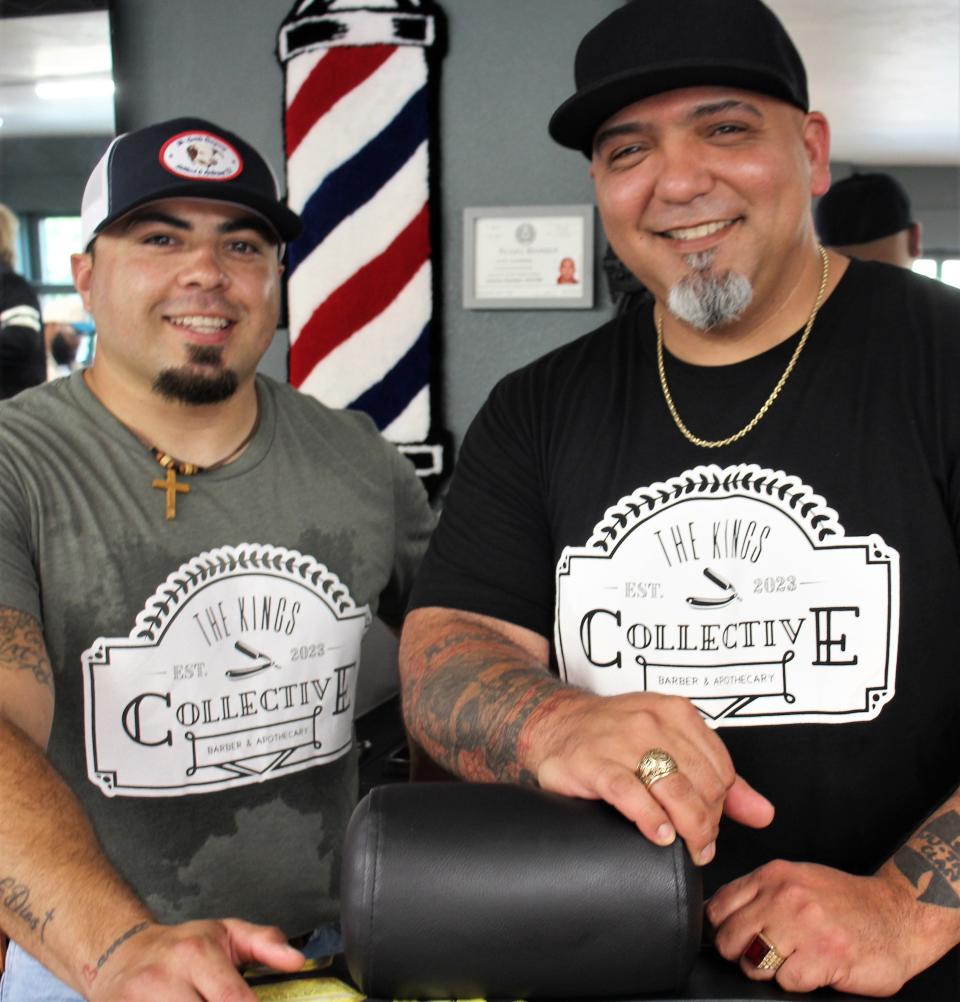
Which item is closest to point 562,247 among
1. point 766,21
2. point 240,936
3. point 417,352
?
point 417,352

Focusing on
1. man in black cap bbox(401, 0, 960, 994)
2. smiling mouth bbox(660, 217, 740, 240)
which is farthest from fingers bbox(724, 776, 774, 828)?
smiling mouth bbox(660, 217, 740, 240)

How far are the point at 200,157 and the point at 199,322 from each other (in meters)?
0.25

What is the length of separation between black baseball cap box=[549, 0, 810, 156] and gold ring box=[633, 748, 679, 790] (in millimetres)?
853

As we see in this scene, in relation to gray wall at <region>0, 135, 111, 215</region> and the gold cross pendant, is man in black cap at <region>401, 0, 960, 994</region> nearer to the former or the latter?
the gold cross pendant

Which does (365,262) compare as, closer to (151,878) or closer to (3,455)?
(3,455)

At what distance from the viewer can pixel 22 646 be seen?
1.43 metres

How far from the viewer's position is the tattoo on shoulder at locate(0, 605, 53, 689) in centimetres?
141

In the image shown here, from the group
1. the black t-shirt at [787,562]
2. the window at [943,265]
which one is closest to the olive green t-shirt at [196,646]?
the black t-shirt at [787,562]

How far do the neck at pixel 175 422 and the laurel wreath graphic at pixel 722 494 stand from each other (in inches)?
24.6

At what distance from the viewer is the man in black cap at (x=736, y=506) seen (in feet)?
4.60

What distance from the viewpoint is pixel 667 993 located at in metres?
0.86

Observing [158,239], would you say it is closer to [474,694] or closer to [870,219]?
[474,694]

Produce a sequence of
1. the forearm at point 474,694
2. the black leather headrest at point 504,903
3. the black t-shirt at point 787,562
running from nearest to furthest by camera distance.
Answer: the black leather headrest at point 504,903 < the forearm at point 474,694 < the black t-shirt at point 787,562

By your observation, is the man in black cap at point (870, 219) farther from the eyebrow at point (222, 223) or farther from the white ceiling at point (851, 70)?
the eyebrow at point (222, 223)
